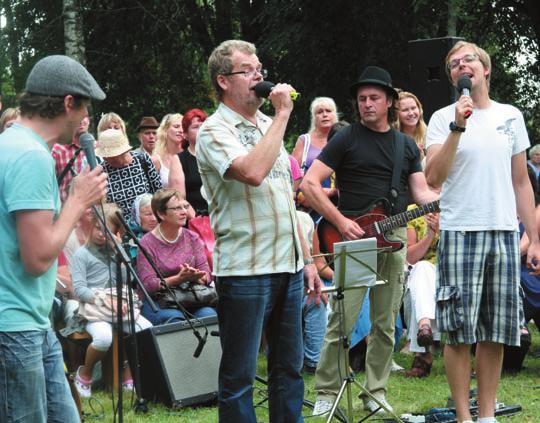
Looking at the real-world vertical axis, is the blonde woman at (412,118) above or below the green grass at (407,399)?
above

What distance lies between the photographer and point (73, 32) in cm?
1452

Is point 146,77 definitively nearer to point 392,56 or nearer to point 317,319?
point 392,56

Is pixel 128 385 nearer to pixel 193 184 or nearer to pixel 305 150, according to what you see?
pixel 193 184

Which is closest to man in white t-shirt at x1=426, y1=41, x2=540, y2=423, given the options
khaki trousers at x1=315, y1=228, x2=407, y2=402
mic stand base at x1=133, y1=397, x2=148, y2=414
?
khaki trousers at x1=315, y1=228, x2=407, y2=402

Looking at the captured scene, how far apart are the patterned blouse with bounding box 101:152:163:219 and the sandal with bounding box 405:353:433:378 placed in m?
2.74

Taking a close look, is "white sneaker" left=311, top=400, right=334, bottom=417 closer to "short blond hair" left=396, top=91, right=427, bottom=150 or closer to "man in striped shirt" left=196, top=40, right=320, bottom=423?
"man in striped shirt" left=196, top=40, right=320, bottom=423

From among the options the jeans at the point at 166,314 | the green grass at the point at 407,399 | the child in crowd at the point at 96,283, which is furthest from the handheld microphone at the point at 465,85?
the jeans at the point at 166,314

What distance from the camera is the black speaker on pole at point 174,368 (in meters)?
6.85

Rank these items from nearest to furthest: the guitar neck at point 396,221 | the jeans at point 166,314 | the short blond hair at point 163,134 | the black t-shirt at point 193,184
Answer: the guitar neck at point 396,221 < the jeans at point 166,314 < the black t-shirt at point 193,184 < the short blond hair at point 163,134

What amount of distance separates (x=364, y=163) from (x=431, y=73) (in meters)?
2.60

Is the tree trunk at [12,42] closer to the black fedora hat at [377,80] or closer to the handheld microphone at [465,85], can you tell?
the black fedora hat at [377,80]

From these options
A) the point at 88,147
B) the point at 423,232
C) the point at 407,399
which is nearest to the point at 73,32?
the point at 423,232

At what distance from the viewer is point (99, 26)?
19.2m

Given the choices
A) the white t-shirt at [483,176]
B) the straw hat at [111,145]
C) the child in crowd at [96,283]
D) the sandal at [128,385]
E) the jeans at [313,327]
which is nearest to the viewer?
the child in crowd at [96,283]
